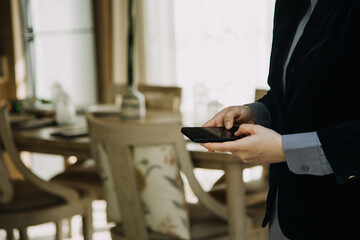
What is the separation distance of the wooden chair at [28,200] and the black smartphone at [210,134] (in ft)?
4.85

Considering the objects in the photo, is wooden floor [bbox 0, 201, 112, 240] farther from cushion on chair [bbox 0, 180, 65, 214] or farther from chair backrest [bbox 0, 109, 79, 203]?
chair backrest [bbox 0, 109, 79, 203]

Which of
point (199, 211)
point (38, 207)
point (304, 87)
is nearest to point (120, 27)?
point (38, 207)

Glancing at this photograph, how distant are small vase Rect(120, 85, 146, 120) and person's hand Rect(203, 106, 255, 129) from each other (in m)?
1.31

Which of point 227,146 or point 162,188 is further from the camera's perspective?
point 162,188

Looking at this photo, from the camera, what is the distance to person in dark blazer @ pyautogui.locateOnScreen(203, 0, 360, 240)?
97 centimetres

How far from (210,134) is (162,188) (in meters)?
0.89

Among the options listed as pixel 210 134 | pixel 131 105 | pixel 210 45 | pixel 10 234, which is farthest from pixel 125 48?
pixel 210 134

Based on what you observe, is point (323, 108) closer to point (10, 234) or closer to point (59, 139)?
point (59, 139)

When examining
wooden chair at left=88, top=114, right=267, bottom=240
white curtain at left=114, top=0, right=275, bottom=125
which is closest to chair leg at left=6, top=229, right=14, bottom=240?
wooden chair at left=88, top=114, right=267, bottom=240

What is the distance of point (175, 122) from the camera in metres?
1.87

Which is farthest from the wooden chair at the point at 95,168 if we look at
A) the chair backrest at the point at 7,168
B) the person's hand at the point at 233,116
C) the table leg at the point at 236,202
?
the person's hand at the point at 233,116

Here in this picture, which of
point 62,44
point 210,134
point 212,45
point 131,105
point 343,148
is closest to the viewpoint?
point 343,148

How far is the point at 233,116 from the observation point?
1.24m

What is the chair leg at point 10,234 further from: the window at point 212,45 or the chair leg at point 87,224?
the window at point 212,45
